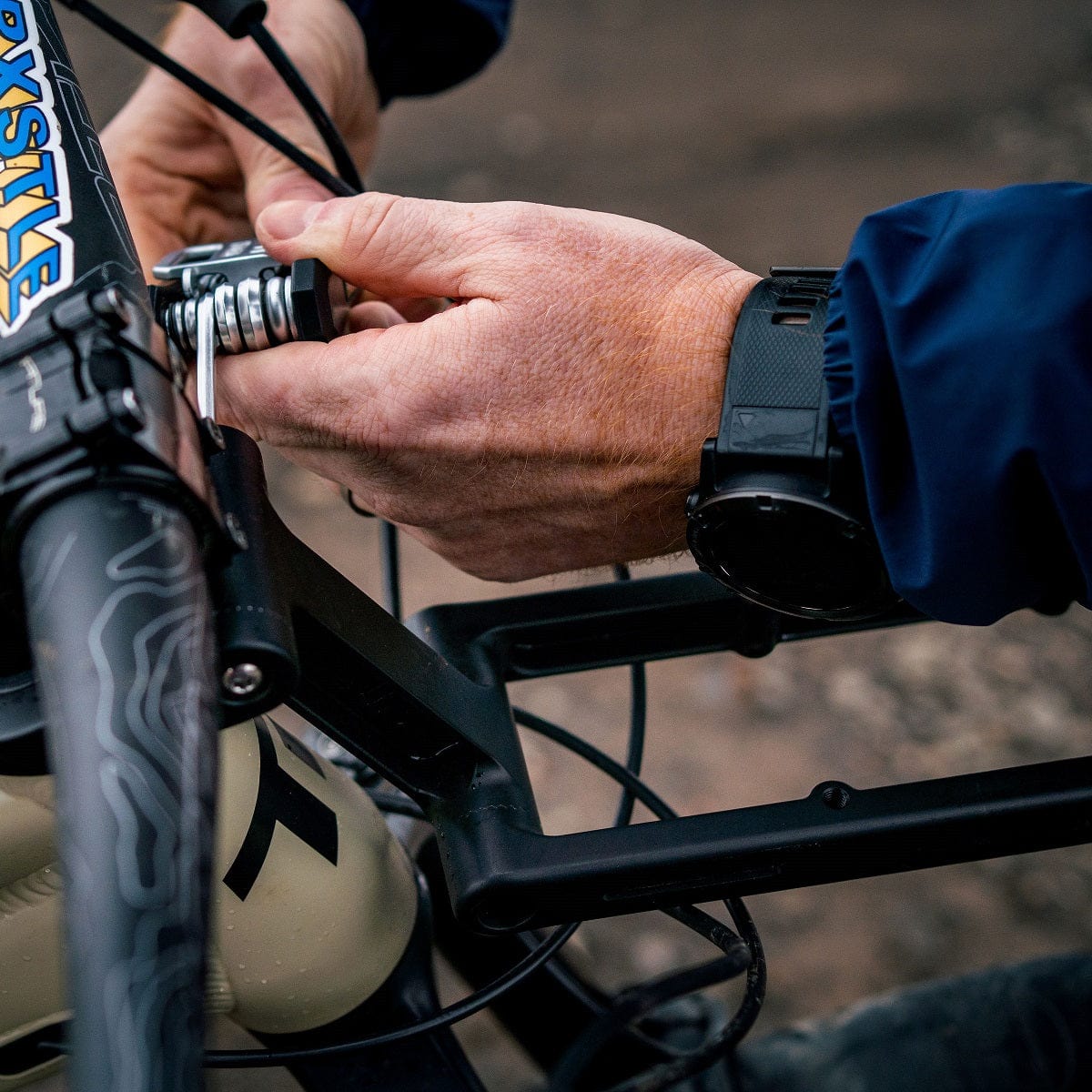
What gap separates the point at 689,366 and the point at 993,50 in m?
3.38

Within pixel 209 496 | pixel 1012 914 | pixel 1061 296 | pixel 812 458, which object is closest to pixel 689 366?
pixel 812 458

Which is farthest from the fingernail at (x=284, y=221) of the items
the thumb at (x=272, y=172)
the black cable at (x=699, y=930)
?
the black cable at (x=699, y=930)

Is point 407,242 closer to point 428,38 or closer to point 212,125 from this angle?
point 212,125

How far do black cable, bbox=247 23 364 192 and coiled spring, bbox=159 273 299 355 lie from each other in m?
0.21

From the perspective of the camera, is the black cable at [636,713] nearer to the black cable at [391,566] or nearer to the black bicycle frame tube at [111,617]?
the black cable at [391,566]

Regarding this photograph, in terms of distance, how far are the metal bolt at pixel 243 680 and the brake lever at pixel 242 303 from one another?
0.26 m

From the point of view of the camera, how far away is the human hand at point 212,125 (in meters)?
1.04

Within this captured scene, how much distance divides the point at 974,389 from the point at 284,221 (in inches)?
18.4

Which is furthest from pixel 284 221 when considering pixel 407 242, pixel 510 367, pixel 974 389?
pixel 974 389

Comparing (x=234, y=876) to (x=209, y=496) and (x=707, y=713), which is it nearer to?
(x=209, y=496)

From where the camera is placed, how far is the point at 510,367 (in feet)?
2.30

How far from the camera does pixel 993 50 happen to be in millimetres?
3479

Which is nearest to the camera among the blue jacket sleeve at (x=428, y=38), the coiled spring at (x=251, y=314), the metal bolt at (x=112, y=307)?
the metal bolt at (x=112, y=307)

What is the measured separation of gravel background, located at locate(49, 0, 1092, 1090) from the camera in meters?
1.64
